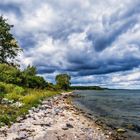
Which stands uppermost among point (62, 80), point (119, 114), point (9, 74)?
point (62, 80)

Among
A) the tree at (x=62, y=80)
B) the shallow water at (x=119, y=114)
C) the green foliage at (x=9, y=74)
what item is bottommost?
the shallow water at (x=119, y=114)

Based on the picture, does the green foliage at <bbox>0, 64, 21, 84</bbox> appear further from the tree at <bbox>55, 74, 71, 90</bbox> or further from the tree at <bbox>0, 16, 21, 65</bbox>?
the tree at <bbox>55, 74, 71, 90</bbox>

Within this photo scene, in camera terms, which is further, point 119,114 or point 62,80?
point 62,80

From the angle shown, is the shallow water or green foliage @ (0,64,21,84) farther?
green foliage @ (0,64,21,84)

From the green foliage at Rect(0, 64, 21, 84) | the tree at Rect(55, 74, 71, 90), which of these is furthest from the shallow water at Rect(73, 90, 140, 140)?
the tree at Rect(55, 74, 71, 90)

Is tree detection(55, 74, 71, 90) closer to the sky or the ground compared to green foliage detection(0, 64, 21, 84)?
closer to the sky

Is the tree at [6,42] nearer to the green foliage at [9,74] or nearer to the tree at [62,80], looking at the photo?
the green foliage at [9,74]

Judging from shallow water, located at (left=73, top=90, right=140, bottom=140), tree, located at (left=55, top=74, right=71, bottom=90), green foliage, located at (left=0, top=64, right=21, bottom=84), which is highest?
tree, located at (left=55, top=74, right=71, bottom=90)

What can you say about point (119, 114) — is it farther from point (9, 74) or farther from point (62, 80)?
point (62, 80)

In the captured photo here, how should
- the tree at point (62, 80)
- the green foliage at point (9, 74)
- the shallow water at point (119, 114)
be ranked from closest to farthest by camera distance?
the shallow water at point (119, 114) < the green foliage at point (9, 74) < the tree at point (62, 80)

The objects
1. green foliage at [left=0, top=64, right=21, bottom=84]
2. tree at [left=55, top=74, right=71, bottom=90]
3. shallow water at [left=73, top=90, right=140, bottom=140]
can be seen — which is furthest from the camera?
tree at [left=55, top=74, right=71, bottom=90]

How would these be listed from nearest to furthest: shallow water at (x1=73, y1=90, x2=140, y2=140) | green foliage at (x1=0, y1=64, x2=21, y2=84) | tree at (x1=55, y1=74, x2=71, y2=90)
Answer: shallow water at (x1=73, y1=90, x2=140, y2=140) → green foliage at (x1=0, y1=64, x2=21, y2=84) → tree at (x1=55, y1=74, x2=71, y2=90)

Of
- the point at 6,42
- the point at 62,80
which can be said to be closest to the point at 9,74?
the point at 6,42

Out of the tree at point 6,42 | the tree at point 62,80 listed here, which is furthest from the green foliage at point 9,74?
the tree at point 62,80
